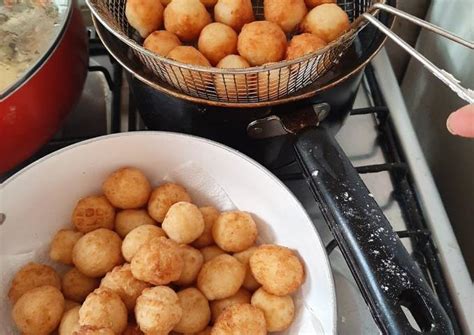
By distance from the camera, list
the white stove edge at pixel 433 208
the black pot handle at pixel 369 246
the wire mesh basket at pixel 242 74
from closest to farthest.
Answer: the black pot handle at pixel 369 246 < the wire mesh basket at pixel 242 74 < the white stove edge at pixel 433 208

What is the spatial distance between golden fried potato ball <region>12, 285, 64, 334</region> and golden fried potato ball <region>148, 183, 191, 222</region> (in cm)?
Result: 16

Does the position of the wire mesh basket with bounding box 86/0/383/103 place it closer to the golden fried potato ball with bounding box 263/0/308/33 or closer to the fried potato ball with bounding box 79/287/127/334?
the golden fried potato ball with bounding box 263/0/308/33

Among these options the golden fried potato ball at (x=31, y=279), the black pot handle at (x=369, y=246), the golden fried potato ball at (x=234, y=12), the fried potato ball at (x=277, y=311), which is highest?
the golden fried potato ball at (x=234, y=12)

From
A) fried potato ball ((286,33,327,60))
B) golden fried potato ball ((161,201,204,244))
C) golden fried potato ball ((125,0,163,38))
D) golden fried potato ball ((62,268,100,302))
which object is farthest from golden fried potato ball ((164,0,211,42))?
golden fried potato ball ((62,268,100,302))

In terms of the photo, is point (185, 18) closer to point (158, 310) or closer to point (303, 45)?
point (303, 45)

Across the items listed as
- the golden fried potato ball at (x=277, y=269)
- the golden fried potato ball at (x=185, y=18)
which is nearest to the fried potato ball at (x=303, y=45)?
the golden fried potato ball at (x=185, y=18)

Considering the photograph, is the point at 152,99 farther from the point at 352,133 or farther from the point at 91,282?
the point at 352,133

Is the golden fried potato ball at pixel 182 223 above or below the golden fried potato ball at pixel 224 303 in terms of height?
above

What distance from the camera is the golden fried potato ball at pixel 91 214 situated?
71 centimetres

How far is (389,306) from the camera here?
53cm

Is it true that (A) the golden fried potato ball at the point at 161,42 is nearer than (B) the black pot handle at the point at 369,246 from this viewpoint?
No

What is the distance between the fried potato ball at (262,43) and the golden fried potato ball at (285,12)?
3 centimetres

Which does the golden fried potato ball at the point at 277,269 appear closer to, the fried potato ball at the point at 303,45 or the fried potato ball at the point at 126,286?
the fried potato ball at the point at 126,286

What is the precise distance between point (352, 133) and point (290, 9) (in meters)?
0.26
